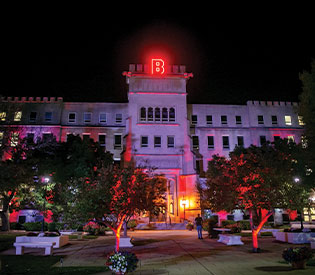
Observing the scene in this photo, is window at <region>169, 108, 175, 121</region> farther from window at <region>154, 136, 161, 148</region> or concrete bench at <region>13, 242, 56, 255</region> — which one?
concrete bench at <region>13, 242, 56, 255</region>

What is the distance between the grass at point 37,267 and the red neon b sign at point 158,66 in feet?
115

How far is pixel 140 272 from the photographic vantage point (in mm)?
11805

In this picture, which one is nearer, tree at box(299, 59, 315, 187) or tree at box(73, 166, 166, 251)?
tree at box(73, 166, 166, 251)

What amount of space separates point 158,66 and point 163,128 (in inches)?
392

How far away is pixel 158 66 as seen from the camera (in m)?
46.5

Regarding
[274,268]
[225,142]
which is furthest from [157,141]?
[274,268]

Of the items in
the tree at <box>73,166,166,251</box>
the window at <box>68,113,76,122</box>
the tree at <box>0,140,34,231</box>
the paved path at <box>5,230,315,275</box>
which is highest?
the window at <box>68,113,76,122</box>

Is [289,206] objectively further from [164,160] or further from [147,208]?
[164,160]

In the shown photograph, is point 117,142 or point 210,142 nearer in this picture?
point 117,142

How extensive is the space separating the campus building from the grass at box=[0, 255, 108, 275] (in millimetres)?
26720

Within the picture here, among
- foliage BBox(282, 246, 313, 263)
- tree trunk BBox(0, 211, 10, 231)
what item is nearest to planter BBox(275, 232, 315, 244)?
foliage BBox(282, 246, 313, 263)

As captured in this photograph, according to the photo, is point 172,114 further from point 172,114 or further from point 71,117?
point 71,117

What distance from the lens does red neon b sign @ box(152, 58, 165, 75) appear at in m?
46.3

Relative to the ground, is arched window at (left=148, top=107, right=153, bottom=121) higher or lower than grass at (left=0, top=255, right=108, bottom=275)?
higher
